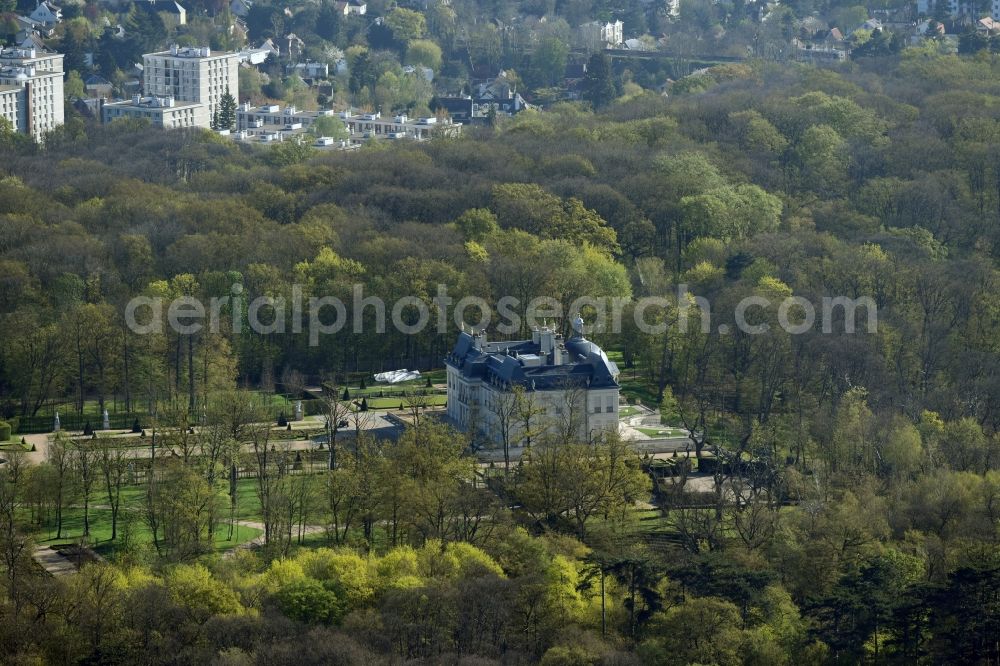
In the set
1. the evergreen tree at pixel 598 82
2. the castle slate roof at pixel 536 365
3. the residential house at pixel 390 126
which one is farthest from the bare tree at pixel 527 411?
the evergreen tree at pixel 598 82

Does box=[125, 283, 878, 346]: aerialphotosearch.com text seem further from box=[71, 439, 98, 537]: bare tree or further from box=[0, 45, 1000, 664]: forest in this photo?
box=[71, 439, 98, 537]: bare tree

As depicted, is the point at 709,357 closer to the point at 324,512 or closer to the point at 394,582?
the point at 324,512

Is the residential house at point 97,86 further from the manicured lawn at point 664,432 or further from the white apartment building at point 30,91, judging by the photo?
the manicured lawn at point 664,432

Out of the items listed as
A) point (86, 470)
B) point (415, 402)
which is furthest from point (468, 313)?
point (86, 470)

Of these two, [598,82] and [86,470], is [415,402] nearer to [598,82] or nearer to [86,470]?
[86,470]

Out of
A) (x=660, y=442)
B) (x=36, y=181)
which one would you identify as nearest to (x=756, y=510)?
(x=660, y=442)

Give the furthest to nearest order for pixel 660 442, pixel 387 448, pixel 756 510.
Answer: pixel 660 442
pixel 387 448
pixel 756 510
